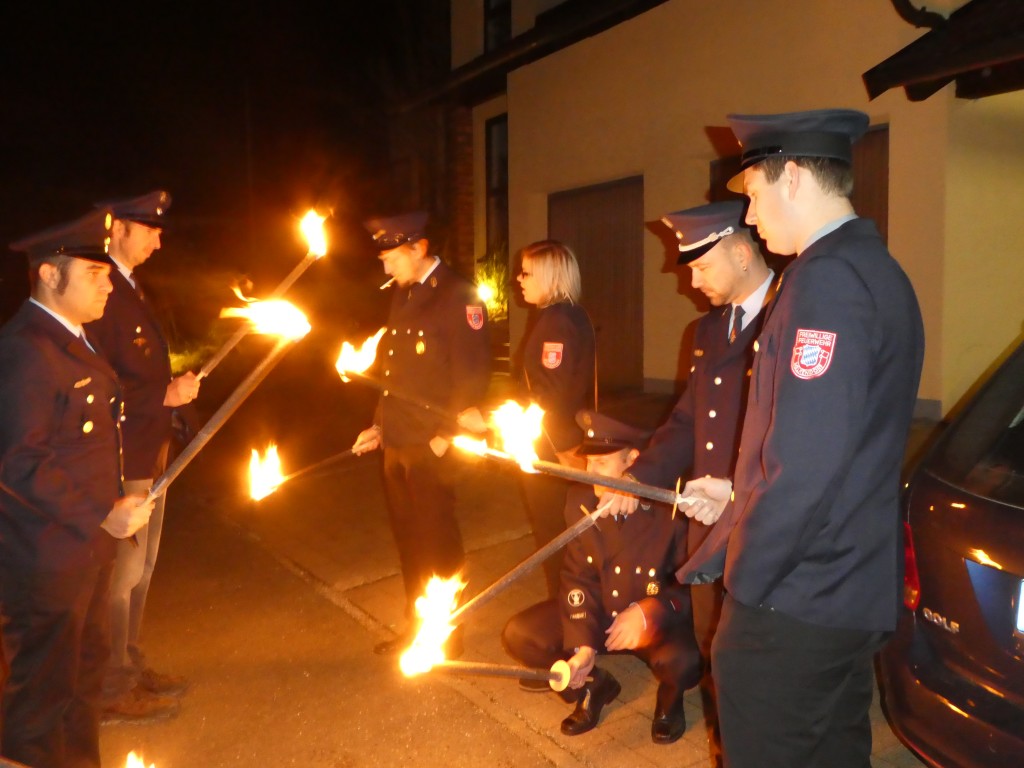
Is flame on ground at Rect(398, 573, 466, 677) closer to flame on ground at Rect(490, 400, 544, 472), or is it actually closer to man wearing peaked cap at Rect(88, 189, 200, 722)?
flame on ground at Rect(490, 400, 544, 472)

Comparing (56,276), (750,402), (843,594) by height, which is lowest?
(843,594)

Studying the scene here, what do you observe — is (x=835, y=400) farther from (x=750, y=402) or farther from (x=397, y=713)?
(x=397, y=713)

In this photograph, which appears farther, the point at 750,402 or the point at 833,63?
the point at 833,63

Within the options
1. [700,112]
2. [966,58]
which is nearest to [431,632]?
[966,58]

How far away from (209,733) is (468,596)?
1.90m

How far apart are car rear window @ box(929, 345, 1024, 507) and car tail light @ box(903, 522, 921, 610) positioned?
0.23m

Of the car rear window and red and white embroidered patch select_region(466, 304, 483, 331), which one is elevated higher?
red and white embroidered patch select_region(466, 304, 483, 331)

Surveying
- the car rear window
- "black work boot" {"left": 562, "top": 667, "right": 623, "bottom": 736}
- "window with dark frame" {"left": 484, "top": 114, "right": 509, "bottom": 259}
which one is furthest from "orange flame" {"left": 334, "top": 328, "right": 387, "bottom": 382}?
"window with dark frame" {"left": 484, "top": 114, "right": 509, "bottom": 259}

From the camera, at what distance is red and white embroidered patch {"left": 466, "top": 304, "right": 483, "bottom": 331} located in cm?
443

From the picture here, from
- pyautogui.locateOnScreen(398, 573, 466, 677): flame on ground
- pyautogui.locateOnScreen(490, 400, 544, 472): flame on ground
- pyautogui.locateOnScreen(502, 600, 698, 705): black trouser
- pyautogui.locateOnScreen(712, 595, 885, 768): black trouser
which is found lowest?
pyautogui.locateOnScreen(502, 600, 698, 705): black trouser

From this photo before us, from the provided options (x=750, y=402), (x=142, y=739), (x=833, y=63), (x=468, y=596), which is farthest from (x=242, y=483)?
(x=750, y=402)

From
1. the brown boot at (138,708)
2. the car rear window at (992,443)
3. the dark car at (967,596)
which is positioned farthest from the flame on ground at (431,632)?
the car rear window at (992,443)

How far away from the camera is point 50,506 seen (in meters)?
3.01

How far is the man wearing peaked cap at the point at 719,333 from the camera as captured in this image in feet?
10.3
